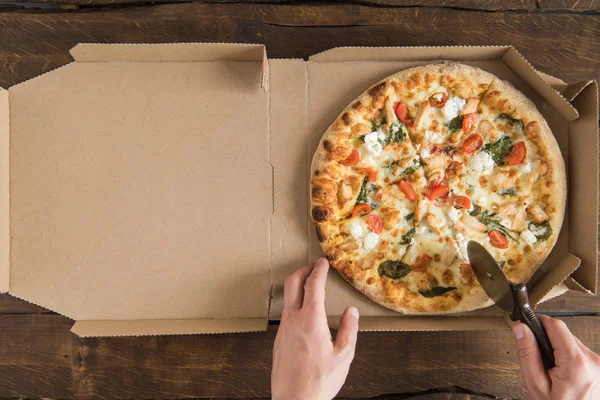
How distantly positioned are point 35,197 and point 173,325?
38.3 inches

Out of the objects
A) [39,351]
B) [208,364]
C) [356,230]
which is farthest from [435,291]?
[39,351]

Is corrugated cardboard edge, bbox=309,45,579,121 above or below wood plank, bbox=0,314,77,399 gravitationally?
above

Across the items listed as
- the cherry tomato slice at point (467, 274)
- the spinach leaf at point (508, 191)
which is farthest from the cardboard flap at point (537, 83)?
the cherry tomato slice at point (467, 274)

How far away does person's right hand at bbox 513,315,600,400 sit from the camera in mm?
1819

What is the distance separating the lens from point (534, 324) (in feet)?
6.33

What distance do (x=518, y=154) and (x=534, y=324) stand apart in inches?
31.8

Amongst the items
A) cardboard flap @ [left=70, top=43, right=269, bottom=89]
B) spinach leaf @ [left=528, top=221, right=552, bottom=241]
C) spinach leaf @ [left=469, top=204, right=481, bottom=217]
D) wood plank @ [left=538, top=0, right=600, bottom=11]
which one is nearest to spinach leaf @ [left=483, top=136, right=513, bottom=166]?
spinach leaf @ [left=469, top=204, right=481, bottom=217]

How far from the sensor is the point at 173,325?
7.39ft

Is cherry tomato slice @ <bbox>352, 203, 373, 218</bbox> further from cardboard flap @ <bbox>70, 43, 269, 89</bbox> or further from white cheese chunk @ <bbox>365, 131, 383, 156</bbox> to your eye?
cardboard flap @ <bbox>70, 43, 269, 89</bbox>

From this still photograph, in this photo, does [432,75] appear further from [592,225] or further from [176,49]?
[176,49]

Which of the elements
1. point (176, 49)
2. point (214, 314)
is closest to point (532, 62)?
point (176, 49)

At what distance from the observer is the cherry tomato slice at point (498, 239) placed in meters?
2.22

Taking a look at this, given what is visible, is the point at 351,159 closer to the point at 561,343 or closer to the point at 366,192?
the point at 366,192

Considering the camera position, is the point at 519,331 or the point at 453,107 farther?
the point at 453,107
